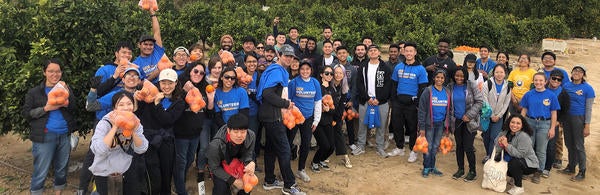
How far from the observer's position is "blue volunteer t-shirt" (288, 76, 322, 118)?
6031 millimetres

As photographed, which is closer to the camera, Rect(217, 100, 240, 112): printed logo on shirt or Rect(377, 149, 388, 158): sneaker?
Rect(217, 100, 240, 112): printed logo on shirt

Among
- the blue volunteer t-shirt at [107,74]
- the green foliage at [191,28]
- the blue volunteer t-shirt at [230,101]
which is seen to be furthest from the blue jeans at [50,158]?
the blue volunteer t-shirt at [230,101]

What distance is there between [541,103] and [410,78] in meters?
1.91

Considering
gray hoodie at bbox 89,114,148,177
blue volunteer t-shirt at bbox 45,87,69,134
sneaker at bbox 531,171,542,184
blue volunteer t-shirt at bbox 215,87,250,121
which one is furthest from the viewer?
sneaker at bbox 531,171,542,184

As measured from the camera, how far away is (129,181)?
14.8 ft

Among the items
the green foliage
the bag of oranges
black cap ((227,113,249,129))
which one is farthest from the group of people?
the green foliage

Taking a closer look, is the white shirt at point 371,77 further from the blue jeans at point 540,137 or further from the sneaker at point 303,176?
the blue jeans at point 540,137

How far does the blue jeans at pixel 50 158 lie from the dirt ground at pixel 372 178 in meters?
0.57

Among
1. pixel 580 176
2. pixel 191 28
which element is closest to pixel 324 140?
pixel 580 176

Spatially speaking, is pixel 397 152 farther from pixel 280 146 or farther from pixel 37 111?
pixel 37 111

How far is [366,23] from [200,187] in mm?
16418

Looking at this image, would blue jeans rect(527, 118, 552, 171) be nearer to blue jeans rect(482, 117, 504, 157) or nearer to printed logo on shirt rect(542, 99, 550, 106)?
printed logo on shirt rect(542, 99, 550, 106)

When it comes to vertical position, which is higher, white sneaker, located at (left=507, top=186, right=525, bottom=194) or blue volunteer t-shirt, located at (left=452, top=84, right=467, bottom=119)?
blue volunteer t-shirt, located at (left=452, top=84, right=467, bottom=119)

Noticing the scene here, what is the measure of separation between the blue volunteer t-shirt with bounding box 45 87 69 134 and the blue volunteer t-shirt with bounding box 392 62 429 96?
16.0 ft
